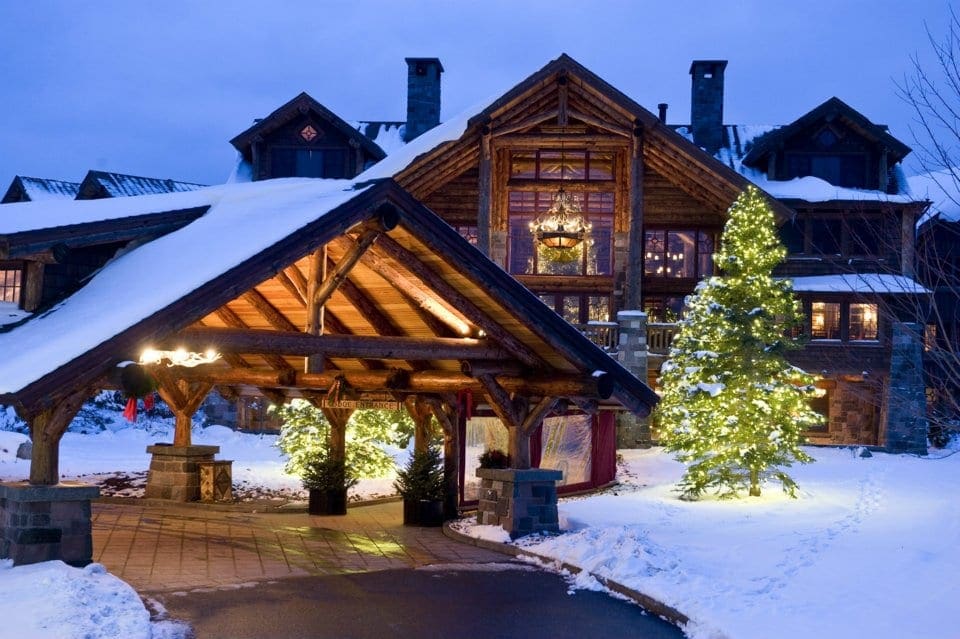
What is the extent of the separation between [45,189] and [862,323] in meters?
27.9

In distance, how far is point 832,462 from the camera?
94.7ft

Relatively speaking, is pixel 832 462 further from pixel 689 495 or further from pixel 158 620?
pixel 158 620

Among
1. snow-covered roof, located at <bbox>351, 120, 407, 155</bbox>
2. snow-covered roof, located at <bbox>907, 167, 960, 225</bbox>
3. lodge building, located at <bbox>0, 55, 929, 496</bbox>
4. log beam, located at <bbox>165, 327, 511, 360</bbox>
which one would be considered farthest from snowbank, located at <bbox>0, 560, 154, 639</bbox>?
snow-covered roof, located at <bbox>907, 167, 960, 225</bbox>

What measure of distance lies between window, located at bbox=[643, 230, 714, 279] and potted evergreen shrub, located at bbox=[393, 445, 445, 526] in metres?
17.1

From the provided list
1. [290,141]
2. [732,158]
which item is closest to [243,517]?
[290,141]

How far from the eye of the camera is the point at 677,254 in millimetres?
33875

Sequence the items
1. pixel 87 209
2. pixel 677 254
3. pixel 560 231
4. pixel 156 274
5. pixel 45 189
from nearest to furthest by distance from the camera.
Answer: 1. pixel 156 274
2. pixel 87 209
3. pixel 560 231
4. pixel 677 254
5. pixel 45 189

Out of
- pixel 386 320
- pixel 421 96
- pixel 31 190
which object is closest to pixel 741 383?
pixel 386 320

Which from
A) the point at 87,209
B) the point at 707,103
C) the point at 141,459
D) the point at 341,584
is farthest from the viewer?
the point at 707,103

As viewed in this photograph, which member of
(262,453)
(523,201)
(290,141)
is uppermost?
(290,141)

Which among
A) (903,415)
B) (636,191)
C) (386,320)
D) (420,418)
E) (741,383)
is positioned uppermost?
(636,191)

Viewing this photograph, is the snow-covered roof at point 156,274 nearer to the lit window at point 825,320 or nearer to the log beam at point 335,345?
the log beam at point 335,345

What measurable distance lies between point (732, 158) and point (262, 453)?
1869 cm

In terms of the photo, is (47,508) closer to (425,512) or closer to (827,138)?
(425,512)
